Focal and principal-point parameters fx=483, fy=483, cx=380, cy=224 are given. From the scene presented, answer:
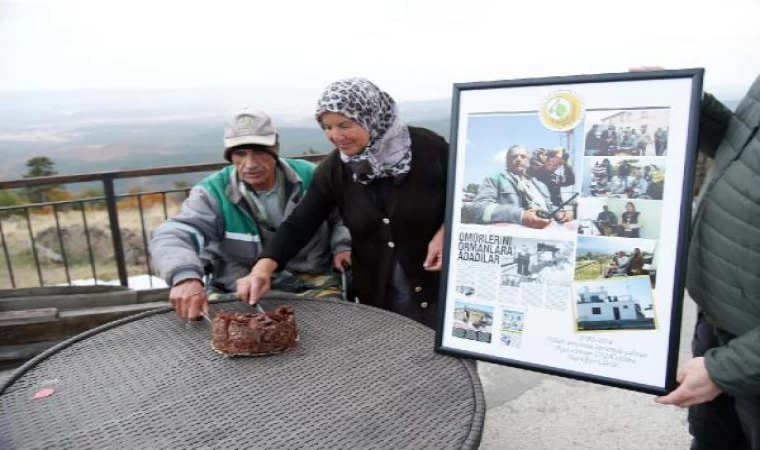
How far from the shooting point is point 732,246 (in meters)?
1.04

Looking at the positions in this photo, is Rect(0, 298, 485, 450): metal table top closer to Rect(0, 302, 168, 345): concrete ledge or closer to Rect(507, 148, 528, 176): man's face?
Rect(507, 148, 528, 176): man's face

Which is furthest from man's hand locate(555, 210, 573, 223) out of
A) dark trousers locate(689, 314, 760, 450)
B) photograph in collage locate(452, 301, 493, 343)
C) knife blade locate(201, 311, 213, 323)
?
knife blade locate(201, 311, 213, 323)

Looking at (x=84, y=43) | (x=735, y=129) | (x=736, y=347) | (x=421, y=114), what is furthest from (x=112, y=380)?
(x=84, y=43)

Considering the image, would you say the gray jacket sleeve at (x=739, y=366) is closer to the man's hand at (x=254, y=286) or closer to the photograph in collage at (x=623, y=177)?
the photograph in collage at (x=623, y=177)

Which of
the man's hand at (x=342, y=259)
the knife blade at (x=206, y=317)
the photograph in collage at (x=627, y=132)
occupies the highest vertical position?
the photograph in collage at (x=627, y=132)

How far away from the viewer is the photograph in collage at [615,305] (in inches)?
42.3

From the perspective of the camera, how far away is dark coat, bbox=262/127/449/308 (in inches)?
72.6

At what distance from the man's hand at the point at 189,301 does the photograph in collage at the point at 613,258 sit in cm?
124

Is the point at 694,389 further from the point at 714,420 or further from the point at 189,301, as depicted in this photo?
the point at 189,301

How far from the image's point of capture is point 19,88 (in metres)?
4.09

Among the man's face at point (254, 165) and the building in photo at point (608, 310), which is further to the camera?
the man's face at point (254, 165)

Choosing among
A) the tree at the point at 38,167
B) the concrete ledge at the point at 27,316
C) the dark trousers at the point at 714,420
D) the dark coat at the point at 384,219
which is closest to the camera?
the dark trousers at the point at 714,420

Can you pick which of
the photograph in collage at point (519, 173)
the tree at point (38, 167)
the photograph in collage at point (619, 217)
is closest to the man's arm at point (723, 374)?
the photograph in collage at point (619, 217)

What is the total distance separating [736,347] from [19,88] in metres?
5.10
